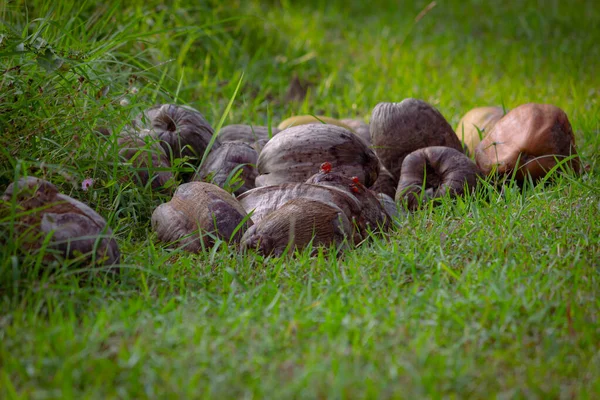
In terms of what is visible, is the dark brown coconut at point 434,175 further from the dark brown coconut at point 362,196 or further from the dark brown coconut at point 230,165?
the dark brown coconut at point 230,165

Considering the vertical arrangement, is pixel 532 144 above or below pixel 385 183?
above

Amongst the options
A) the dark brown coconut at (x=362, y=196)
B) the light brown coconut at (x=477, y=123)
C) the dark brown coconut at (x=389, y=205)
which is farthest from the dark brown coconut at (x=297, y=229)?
the light brown coconut at (x=477, y=123)

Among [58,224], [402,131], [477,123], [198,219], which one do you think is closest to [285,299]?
[198,219]

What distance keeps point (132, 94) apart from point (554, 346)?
2.04 metres

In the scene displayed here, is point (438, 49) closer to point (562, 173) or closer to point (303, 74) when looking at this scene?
point (303, 74)

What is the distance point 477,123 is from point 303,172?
1.36m

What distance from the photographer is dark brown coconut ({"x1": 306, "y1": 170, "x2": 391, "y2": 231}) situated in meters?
2.80

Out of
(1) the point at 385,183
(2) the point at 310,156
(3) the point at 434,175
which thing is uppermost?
(2) the point at 310,156

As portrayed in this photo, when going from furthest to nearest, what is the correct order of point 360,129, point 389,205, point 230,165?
1. point 360,129
2. point 230,165
3. point 389,205

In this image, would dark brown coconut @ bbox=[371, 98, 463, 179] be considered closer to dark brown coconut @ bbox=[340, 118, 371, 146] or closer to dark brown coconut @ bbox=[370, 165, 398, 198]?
dark brown coconut @ bbox=[370, 165, 398, 198]

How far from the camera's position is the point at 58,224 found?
222 centimetres

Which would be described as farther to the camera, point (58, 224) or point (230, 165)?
point (230, 165)

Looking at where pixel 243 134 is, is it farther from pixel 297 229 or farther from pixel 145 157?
pixel 297 229

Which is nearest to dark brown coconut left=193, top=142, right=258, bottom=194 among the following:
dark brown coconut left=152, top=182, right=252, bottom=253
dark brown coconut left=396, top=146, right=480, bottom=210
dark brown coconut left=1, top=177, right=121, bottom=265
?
dark brown coconut left=152, top=182, right=252, bottom=253
